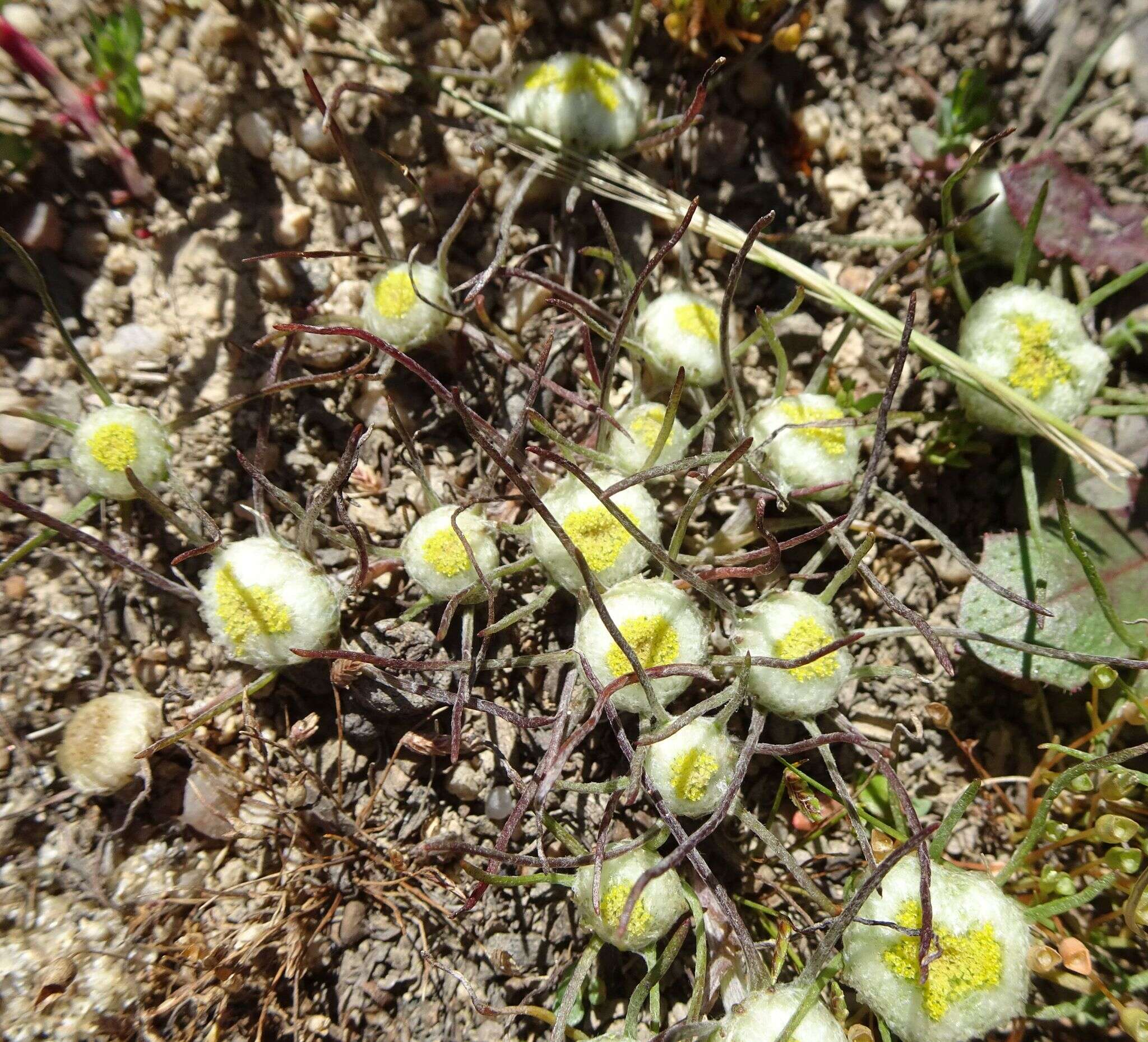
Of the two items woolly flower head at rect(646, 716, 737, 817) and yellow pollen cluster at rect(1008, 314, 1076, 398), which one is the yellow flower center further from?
yellow pollen cluster at rect(1008, 314, 1076, 398)

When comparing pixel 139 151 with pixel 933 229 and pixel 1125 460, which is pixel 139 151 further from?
pixel 1125 460

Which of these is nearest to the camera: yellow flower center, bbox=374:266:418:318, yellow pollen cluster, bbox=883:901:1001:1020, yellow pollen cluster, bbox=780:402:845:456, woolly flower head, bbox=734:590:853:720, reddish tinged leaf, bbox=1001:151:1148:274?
yellow pollen cluster, bbox=883:901:1001:1020

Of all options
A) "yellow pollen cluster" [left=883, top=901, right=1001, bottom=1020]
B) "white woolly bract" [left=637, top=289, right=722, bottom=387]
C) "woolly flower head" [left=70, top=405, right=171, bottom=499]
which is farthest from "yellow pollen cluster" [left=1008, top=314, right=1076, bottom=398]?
"woolly flower head" [left=70, top=405, right=171, bottom=499]

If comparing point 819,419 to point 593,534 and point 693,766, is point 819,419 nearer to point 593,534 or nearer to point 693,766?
point 593,534

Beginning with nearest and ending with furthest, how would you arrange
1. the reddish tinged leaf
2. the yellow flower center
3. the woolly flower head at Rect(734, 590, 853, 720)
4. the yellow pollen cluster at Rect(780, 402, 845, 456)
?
1. the woolly flower head at Rect(734, 590, 853, 720)
2. the yellow pollen cluster at Rect(780, 402, 845, 456)
3. the yellow flower center
4. the reddish tinged leaf

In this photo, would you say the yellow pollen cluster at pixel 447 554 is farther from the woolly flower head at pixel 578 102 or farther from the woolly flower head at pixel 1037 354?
the woolly flower head at pixel 1037 354

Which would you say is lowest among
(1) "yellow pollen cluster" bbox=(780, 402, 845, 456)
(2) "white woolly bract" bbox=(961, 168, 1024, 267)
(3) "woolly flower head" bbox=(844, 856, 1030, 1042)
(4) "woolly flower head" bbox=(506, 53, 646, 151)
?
(3) "woolly flower head" bbox=(844, 856, 1030, 1042)

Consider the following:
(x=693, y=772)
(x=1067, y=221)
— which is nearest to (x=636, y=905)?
(x=693, y=772)
